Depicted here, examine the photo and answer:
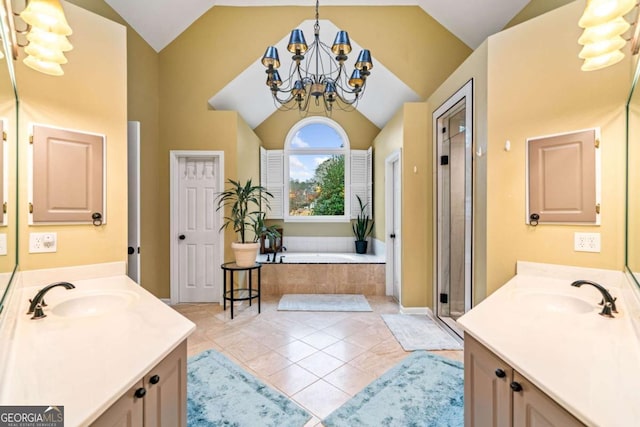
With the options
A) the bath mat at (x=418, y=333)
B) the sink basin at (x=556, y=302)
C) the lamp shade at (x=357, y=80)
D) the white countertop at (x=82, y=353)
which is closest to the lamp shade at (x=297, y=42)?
the lamp shade at (x=357, y=80)

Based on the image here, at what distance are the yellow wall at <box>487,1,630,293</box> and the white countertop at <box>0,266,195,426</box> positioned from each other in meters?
2.12

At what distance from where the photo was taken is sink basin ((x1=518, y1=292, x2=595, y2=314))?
4.85ft

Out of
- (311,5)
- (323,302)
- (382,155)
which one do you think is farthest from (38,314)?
(382,155)

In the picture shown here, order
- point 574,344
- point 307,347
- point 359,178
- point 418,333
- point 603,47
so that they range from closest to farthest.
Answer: point 574,344
point 603,47
point 307,347
point 418,333
point 359,178

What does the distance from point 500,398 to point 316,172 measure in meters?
4.78

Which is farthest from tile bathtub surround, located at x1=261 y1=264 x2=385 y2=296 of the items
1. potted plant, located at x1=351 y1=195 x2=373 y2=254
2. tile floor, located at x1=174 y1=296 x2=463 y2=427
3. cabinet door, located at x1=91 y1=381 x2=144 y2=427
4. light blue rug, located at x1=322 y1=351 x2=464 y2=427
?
cabinet door, located at x1=91 y1=381 x2=144 y2=427

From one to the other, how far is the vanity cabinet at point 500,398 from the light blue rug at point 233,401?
102cm

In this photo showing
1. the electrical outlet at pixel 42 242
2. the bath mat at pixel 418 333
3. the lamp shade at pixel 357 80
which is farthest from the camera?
the bath mat at pixel 418 333

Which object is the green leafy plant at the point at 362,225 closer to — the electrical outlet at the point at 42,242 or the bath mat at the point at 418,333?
the bath mat at the point at 418,333

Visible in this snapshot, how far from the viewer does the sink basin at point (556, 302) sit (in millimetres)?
1479

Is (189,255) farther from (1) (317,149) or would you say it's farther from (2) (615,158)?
(2) (615,158)

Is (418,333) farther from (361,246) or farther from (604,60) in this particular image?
(604,60)

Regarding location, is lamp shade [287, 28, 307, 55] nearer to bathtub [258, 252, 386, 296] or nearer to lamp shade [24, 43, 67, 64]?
lamp shade [24, 43, 67, 64]

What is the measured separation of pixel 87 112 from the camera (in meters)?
1.81
